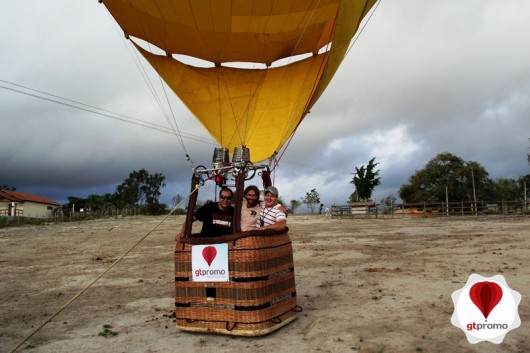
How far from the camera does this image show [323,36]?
785 cm

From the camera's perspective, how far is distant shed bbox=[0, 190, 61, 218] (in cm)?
6075

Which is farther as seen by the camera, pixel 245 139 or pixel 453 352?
pixel 245 139

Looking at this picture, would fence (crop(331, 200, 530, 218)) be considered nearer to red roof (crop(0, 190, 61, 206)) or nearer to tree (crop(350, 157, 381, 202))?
tree (crop(350, 157, 381, 202))

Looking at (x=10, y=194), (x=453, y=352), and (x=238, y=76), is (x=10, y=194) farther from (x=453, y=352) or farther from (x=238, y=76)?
(x=453, y=352)

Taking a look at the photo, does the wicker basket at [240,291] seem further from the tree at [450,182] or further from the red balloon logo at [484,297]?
the tree at [450,182]

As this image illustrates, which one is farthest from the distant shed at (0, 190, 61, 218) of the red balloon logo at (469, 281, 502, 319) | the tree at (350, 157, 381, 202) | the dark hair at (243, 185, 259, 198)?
the red balloon logo at (469, 281, 502, 319)

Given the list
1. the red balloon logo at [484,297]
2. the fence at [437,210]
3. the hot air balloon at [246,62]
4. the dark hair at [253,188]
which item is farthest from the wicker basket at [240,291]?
the fence at [437,210]

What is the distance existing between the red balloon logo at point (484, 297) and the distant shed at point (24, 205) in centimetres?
6020

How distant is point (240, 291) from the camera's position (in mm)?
5148

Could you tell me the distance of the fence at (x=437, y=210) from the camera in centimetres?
3297

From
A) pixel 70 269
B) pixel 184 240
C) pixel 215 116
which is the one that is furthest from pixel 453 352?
pixel 70 269

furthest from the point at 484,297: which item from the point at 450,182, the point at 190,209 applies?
the point at 450,182

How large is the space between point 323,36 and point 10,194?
6799 cm

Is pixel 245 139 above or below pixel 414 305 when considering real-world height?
above
